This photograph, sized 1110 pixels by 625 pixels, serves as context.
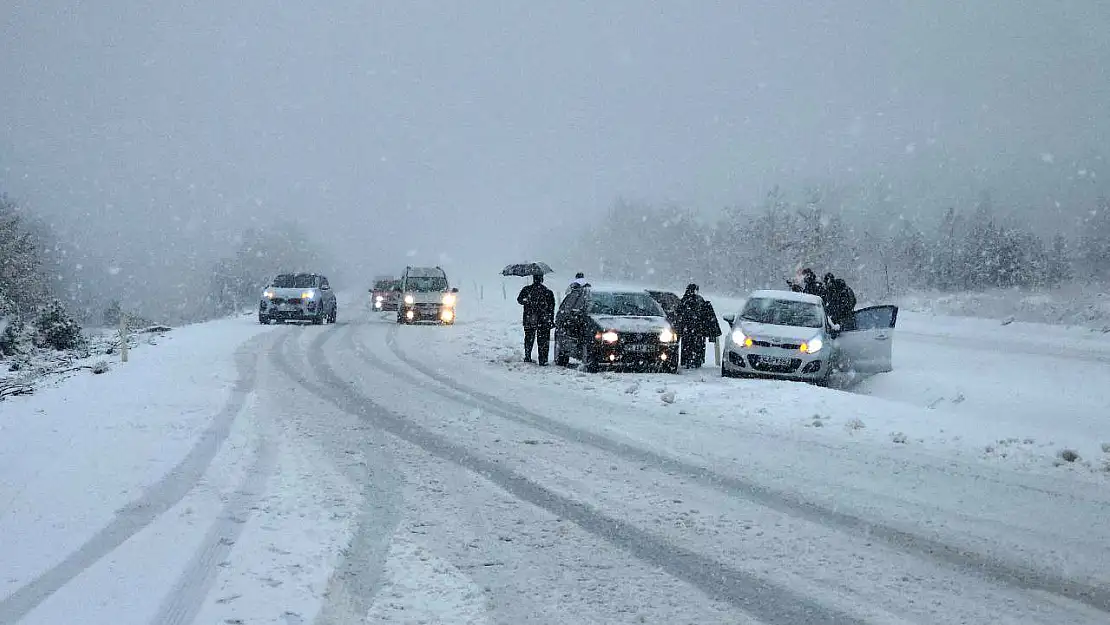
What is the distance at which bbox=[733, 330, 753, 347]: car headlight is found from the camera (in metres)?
14.5

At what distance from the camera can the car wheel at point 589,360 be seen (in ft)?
49.6

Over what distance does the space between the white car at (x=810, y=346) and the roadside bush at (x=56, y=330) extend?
2912 cm

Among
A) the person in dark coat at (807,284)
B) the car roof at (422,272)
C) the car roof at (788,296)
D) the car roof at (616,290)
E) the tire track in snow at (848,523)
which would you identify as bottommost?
the tire track in snow at (848,523)

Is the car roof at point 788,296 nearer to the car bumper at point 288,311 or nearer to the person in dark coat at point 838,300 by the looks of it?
the person in dark coat at point 838,300

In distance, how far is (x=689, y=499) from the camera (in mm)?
6090

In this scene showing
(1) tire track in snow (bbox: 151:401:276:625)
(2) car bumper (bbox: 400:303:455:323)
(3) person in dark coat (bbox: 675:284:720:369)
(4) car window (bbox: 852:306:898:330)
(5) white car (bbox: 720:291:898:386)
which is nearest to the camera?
(1) tire track in snow (bbox: 151:401:276:625)

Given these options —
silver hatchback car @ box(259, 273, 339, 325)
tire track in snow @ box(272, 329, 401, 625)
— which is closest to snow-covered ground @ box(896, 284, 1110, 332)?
silver hatchback car @ box(259, 273, 339, 325)

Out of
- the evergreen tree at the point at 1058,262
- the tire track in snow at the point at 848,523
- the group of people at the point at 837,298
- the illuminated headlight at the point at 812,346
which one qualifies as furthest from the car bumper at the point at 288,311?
the evergreen tree at the point at 1058,262

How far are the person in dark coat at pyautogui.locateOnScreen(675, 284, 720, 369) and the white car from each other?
1.49 meters

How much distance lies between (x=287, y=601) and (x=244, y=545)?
1.01m

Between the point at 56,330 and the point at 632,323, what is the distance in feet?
96.5

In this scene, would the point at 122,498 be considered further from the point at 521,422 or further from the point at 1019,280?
the point at 1019,280

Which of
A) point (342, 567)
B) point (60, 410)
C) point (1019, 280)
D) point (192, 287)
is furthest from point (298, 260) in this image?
point (342, 567)

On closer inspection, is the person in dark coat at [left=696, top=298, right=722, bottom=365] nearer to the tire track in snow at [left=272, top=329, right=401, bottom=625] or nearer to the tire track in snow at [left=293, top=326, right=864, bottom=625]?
the tire track in snow at [left=293, top=326, right=864, bottom=625]
